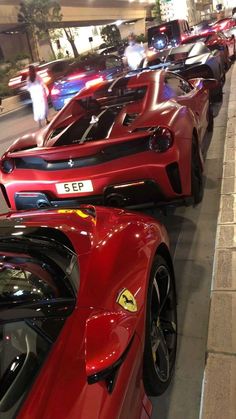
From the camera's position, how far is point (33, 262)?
1986mm

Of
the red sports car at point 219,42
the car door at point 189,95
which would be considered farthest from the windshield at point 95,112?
the red sports car at point 219,42

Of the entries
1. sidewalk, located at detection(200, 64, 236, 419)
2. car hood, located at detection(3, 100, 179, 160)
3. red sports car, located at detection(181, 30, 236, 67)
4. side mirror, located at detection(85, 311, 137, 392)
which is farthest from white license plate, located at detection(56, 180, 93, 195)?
red sports car, located at detection(181, 30, 236, 67)

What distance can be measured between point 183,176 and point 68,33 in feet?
155

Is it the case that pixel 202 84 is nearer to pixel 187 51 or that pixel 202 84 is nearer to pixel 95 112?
pixel 95 112

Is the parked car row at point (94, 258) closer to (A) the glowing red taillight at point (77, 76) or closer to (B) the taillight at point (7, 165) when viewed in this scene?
(B) the taillight at point (7, 165)

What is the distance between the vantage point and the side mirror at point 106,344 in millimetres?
1521

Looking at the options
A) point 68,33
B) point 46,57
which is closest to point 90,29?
point 68,33

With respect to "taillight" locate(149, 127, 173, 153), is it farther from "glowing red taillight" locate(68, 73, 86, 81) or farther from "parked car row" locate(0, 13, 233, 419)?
"glowing red taillight" locate(68, 73, 86, 81)

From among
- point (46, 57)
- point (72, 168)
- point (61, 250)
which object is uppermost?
point (61, 250)

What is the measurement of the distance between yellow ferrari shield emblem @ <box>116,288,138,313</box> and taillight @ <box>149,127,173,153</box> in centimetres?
195

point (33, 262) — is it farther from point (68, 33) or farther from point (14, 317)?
point (68, 33)

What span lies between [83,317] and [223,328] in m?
1.38

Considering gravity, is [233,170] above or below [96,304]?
below

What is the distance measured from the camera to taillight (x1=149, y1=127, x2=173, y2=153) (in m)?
3.72
